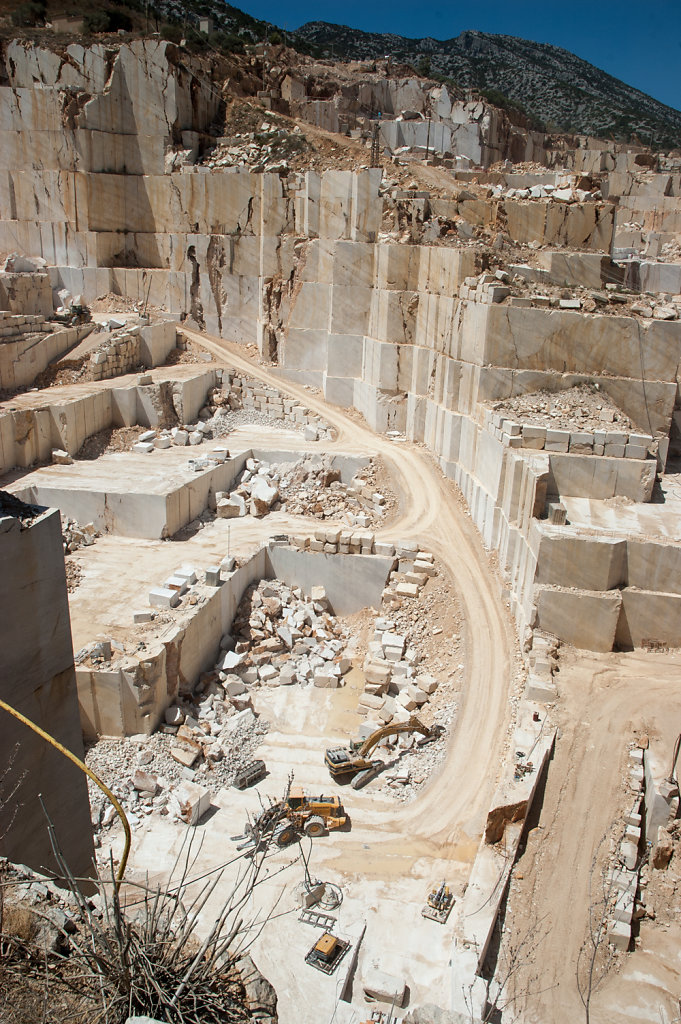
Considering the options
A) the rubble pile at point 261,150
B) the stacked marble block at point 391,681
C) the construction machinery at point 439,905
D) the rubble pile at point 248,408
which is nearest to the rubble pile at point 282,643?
the stacked marble block at point 391,681

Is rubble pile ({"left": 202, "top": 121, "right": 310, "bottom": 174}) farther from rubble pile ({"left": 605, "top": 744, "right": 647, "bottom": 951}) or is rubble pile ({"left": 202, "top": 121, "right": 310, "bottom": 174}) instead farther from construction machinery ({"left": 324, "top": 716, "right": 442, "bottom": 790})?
rubble pile ({"left": 605, "top": 744, "right": 647, "bottom": 951})

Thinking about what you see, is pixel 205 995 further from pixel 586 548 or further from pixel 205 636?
pixel 205 636

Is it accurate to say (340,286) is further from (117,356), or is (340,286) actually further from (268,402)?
(117,356)

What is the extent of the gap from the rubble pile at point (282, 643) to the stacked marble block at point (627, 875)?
6317 millimetres

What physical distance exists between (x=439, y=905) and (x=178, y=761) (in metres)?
4.79

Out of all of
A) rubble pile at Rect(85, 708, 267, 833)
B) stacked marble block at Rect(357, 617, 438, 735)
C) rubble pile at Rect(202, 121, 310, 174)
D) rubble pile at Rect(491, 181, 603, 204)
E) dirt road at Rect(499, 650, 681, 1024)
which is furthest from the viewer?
rubble pile at Rect(202, 121, 310, 174)

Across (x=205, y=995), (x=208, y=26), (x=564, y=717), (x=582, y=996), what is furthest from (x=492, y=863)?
(x=208, y=26)

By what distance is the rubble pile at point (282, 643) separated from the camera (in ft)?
48.4

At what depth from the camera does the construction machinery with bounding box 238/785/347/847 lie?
1032 cm

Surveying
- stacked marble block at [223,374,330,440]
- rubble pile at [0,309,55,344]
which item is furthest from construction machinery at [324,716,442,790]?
rubble pile at [0,309,55,344]

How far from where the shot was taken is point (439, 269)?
2031 cm

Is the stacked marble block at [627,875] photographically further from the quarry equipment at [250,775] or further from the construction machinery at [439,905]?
the quarry equipment at [250,775]

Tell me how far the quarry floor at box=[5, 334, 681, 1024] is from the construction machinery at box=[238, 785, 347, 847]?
17 cm

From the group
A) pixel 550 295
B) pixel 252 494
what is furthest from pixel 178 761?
pixel 550 295
